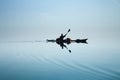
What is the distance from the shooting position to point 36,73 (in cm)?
3206

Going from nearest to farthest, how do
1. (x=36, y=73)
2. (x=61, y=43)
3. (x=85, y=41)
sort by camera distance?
(x=85, y=41)
(x=61, y=43)
(x=36, y=73)

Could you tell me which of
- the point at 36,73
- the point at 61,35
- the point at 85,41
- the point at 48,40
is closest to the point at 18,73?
the point at 36,73

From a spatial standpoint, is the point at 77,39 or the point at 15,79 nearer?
the point at 77,39

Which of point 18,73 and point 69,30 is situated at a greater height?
point 69,30

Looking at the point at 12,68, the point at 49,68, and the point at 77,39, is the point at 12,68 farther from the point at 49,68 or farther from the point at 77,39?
the point at 77,39

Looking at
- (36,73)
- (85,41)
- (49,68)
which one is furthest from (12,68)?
(85,41)

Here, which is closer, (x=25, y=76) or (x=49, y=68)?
(x=49, y=68)

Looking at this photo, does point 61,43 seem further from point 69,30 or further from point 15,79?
point 15,79

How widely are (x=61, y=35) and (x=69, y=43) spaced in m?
1.83

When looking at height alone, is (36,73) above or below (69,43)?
below

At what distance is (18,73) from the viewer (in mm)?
32281

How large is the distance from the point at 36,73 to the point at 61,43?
27.6 ft

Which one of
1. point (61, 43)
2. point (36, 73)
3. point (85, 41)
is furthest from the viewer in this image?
point (36, 73)

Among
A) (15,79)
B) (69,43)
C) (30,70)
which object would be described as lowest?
(15,79)
